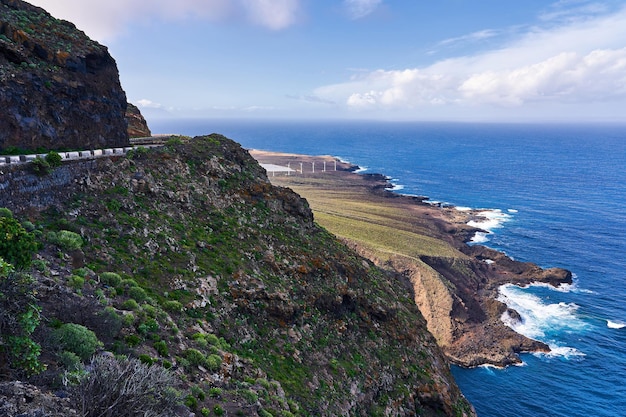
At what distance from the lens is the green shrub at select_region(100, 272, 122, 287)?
69.8 feet

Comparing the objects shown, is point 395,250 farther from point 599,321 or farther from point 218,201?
point 218,201

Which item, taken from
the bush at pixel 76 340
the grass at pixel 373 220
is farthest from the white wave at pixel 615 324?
the bush at pixel 76 340

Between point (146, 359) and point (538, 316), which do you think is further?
point (538, 316)

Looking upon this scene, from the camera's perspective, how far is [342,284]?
37.9 metres

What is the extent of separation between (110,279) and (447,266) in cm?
8328

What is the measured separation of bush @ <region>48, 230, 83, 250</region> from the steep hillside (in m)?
0.08

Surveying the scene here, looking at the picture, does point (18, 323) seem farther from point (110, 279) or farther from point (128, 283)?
point (128, 283)

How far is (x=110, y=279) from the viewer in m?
21.4

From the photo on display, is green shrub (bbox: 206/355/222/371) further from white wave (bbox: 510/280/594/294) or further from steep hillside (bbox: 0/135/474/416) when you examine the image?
white wave (bbox: 510/280/594/294)

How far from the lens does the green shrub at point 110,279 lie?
21266mm

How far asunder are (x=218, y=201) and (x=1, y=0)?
27.4 meters

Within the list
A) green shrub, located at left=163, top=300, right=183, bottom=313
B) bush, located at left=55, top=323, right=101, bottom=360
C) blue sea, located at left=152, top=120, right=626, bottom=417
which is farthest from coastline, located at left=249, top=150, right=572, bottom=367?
bush, located at left=55, top=323, right=101, bottom=360

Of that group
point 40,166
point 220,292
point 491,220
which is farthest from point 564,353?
point 40,166

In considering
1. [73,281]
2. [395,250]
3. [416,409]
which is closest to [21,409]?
[73,281]
